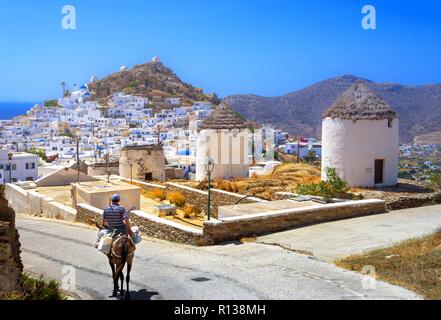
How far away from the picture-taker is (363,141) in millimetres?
17312

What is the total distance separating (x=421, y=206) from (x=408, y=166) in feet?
74.3

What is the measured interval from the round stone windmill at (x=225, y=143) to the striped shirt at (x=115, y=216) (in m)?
15.8

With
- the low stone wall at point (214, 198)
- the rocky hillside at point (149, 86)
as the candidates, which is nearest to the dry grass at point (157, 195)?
the low stone wall at point (214, 198)

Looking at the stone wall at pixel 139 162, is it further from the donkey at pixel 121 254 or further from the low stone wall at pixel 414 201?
the donkey at pixel 121 254

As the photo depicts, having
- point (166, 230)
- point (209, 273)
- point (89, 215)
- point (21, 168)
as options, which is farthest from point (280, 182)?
point (21, 168)

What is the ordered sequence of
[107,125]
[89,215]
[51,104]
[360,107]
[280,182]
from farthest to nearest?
[51,104] < [107,125] < [280,182] < [360,107] < [89,215]

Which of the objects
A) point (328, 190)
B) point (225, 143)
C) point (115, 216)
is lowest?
point (328, 190)

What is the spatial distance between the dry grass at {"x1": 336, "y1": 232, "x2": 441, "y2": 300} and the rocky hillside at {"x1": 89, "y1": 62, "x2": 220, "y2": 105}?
410ft

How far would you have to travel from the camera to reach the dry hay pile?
58.1ft

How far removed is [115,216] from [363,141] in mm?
11852

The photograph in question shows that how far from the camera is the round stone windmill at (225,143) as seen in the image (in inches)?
899

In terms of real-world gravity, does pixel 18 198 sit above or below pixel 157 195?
below

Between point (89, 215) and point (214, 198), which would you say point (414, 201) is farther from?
point (89, 215)
